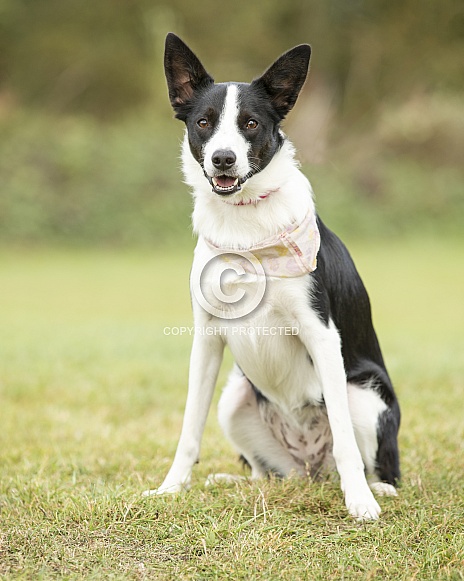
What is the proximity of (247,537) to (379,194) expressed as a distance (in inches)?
585

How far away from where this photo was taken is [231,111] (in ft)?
9.99

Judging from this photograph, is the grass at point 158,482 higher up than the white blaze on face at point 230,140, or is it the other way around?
the white blaze on face at point 230,140

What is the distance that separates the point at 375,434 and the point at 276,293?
79 cm

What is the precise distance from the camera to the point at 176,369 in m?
6.35

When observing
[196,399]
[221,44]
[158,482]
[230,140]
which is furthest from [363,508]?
[221,44]

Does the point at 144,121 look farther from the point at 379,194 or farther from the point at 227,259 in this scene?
the point at 227,259

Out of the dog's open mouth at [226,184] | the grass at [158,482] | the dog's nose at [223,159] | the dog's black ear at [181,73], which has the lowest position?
the grass at [158,482]

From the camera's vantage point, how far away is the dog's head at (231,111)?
3.01m

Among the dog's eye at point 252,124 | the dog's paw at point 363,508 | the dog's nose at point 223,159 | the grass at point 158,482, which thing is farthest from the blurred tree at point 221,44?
the dog's paw at point 363,508

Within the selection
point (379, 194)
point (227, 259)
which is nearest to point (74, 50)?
point (379, 194)

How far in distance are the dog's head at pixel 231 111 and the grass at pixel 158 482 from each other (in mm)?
1264

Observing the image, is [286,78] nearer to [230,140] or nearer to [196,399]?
[230,140]

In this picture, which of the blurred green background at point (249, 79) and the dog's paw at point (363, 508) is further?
the blurred green background at point (249, 79)

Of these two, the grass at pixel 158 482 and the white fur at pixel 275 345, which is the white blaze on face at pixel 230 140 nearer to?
the white fur at pixel 275 345
